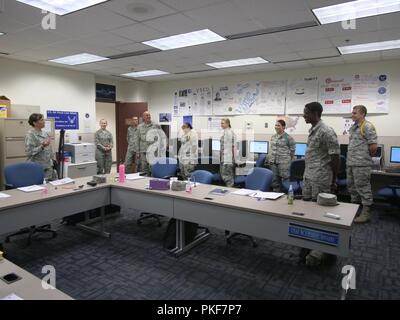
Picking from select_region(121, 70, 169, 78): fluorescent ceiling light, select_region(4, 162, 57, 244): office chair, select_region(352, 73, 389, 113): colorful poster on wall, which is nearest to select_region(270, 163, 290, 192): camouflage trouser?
select_region(352, 73, 389, 113): colorful poster on wall

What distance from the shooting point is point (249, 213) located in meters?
2.44

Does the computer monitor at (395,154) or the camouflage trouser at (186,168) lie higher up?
the computer monitor at (395,154)

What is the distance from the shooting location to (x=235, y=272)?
108 inches

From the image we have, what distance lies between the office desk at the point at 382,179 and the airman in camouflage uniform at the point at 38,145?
4.87m

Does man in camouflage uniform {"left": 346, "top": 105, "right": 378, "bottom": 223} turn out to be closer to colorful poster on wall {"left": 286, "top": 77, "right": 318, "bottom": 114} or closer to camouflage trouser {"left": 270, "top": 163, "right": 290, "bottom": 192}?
camouflage trouser {"left": 270, "top": 163, "right": 290, "bottom": 192}

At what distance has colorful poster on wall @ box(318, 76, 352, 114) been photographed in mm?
5492

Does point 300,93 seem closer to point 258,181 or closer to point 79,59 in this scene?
point 258,181

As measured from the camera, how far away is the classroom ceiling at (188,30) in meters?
3.00

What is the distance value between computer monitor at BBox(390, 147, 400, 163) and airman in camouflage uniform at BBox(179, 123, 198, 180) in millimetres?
3377

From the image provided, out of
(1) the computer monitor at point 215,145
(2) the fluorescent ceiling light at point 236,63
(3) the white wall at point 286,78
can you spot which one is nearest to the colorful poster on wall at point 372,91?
(3) the white wall at point 286,78

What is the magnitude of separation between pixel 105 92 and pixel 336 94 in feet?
17.8

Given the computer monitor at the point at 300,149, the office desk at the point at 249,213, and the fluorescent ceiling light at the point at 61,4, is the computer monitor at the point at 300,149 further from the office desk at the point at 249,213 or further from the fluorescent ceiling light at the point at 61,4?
the fluorescent ceiling light at the point at 61,4

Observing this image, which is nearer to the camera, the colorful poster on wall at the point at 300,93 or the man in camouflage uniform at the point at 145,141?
the man in camouflage uniform at the point at 145,141
